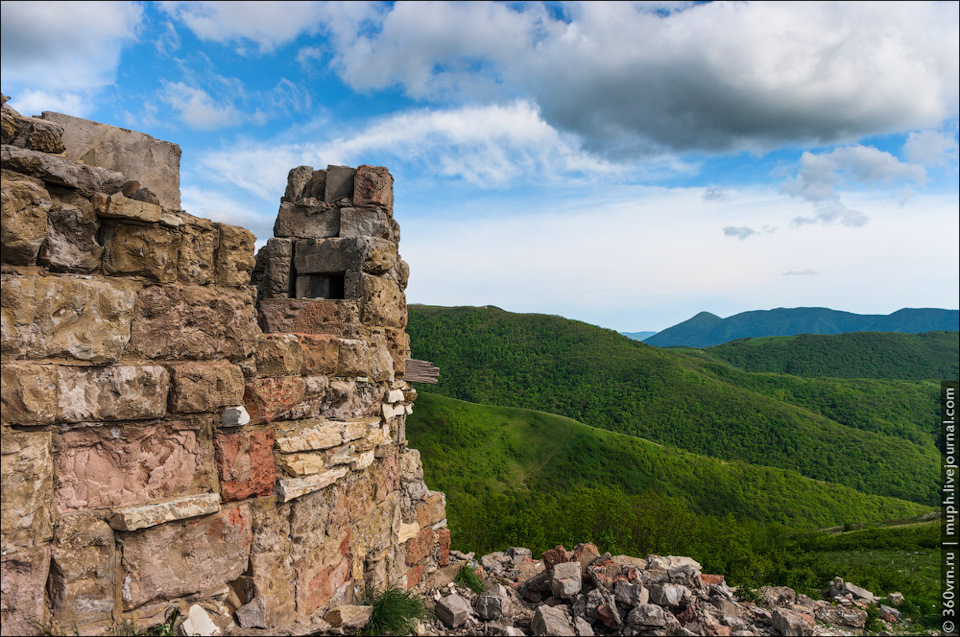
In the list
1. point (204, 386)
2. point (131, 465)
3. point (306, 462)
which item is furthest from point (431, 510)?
point (131, 465)

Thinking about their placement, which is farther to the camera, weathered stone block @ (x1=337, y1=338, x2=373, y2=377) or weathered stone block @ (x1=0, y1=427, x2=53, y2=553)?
weathered stone block @ (x1=337, y1=338, x2=373, y2=377)

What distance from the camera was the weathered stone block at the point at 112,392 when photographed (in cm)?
381

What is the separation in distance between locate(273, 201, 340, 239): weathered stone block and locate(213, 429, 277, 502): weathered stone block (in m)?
2.79

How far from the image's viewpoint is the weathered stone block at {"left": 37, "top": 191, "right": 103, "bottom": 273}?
150 inches

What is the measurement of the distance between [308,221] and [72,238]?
320 cm

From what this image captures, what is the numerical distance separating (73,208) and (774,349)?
122 metres

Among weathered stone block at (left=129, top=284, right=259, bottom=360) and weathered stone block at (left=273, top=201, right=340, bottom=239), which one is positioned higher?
weathered stone block at (left=273, top=201, right=340, bottom=239)

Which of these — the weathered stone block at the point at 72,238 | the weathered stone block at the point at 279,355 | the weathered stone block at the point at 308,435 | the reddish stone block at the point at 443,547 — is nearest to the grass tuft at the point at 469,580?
the reddish stone block at the point at 443,547

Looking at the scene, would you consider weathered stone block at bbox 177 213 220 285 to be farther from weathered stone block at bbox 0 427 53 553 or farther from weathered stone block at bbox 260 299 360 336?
weathered stone block at bbox 260 299 360 336

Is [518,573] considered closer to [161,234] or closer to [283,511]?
[283,511]

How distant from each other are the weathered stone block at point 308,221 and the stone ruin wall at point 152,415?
111cm

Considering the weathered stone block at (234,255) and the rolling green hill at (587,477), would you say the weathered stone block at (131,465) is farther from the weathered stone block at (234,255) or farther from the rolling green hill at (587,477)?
the rolling green hill at (587,477)

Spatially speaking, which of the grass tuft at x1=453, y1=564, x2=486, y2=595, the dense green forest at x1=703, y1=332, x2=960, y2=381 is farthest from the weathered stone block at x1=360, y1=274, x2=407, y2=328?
the dense green forest at x1=703, y1=332, x2=960, y2=381

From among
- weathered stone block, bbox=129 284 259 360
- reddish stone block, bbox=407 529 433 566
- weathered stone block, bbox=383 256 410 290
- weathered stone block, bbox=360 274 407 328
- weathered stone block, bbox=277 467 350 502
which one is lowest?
reddish stone block, bbox=407 529 433 566
